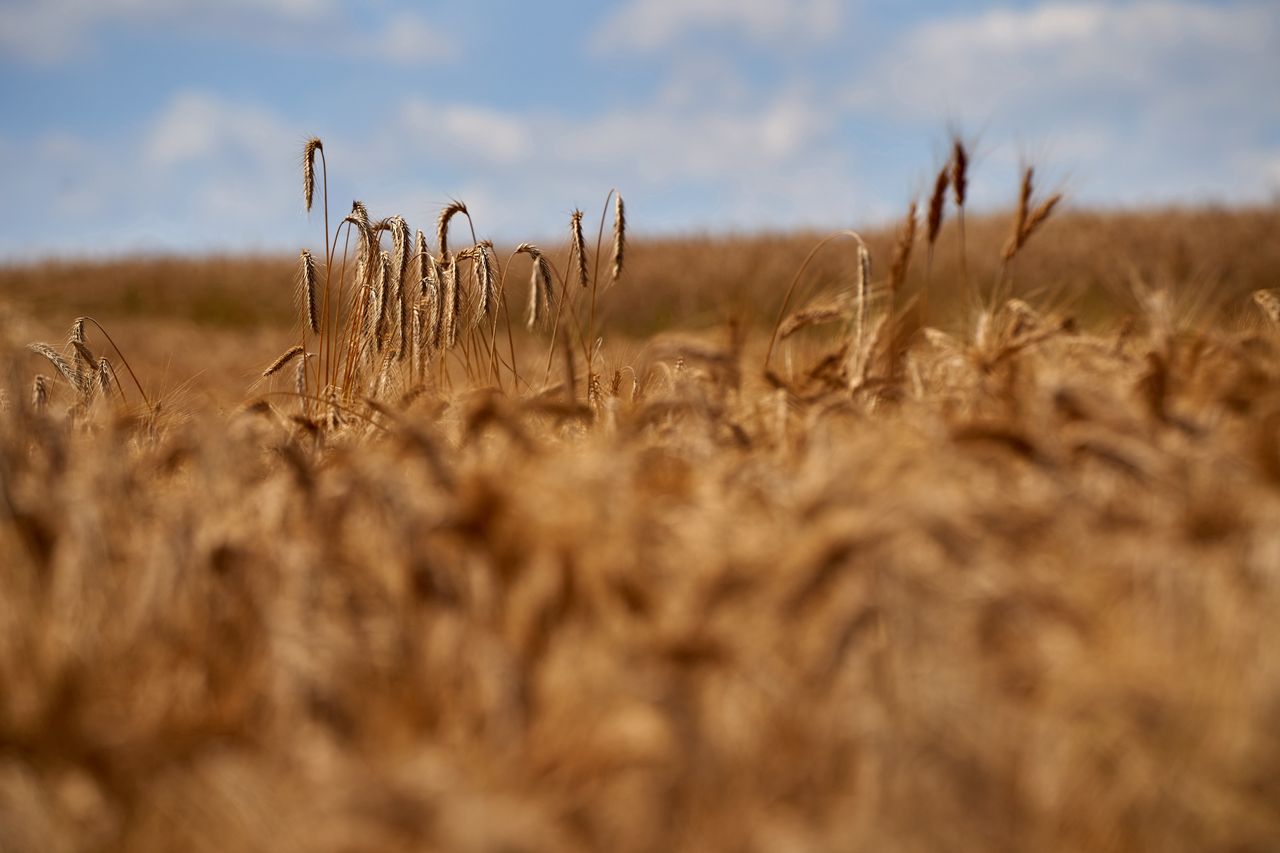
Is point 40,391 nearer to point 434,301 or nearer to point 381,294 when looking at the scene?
point 381,294

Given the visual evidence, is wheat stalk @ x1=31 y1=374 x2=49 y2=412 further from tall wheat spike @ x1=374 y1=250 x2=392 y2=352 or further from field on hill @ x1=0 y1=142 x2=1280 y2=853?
tall wheat spike @ x1=374 y1=250 x2=392 y2=352

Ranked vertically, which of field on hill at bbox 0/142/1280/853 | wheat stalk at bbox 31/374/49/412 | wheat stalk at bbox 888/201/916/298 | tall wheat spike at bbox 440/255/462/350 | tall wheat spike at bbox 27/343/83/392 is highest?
wheat stalk at bbox 888/201/916/298

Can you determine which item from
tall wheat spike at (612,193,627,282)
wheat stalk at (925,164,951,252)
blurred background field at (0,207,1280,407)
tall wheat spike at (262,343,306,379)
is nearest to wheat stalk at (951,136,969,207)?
wheat stalk at (925,164,951,252)

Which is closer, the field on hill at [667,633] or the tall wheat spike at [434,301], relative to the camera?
the field on hill at [667,633]

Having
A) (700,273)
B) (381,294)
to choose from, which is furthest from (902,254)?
(700,273)

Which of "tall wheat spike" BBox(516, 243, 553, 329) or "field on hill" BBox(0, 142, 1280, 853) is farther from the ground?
"tall wheat spike" BBox(516, 243, 553, 329)

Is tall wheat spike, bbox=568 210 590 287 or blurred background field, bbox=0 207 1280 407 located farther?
blurred background field, bbox=0 207 1280 407

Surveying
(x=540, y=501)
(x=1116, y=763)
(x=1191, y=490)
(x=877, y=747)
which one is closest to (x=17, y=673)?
(x=540, y=501)

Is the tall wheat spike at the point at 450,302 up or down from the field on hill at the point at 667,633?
up

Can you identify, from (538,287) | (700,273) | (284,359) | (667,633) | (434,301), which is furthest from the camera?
(700,273)

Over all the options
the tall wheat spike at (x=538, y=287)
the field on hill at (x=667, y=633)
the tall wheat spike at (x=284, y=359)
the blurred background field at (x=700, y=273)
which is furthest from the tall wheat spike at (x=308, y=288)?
the blurred background field at (x=700, y=273)

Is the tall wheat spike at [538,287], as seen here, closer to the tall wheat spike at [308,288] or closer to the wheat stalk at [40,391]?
the tall wheat spike at [308,288]

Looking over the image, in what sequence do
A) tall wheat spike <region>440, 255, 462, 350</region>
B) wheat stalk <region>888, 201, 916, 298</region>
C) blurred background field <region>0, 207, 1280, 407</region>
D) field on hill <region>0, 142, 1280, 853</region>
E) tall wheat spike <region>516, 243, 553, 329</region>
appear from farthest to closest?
blurred background field <region>0, 207, 1280, 407</region> → wheat stalk <region>888, 201, 916, 298</region> → tall wheat spike <region>440, 255, 462, 350</region> → tall wheat spike <region>516, 243, 553, 329</region> → field on hill <region>0, 142, 1280, 853</region>

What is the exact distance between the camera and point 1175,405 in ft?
6.10
